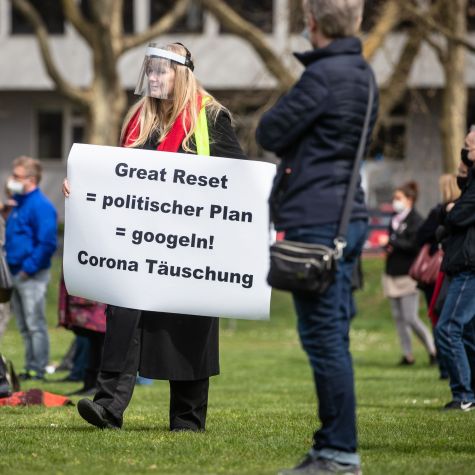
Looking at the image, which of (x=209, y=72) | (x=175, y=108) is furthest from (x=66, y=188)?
(x=209, y=72)

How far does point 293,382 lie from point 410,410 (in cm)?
451

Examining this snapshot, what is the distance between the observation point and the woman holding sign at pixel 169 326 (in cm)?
805

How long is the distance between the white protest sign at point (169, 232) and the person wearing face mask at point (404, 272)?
30.7ft

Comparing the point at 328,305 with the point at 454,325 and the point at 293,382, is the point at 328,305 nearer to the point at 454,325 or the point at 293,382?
the point at 454,325

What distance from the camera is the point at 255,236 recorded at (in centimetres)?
812

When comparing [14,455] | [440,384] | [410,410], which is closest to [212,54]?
[440,384]

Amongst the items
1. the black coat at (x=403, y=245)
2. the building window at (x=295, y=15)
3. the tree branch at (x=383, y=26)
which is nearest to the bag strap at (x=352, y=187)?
the black coat at (x=403, y=245)

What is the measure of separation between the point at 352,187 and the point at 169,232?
231cm

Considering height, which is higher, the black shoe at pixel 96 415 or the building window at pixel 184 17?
the building window at pixel 184 17

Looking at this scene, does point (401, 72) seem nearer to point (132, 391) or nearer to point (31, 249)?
point (31, 249)

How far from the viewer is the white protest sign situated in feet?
26.7

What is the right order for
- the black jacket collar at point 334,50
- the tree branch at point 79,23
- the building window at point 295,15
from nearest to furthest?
the black jacket collar at point 334,50 → the building window at point 295,15 → the tree branch at point 79,23

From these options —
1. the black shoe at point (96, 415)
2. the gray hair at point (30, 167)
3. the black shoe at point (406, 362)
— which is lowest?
the black shoe at point (406, 362)

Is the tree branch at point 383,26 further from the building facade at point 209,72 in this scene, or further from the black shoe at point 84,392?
the black shoe at point 84,392
